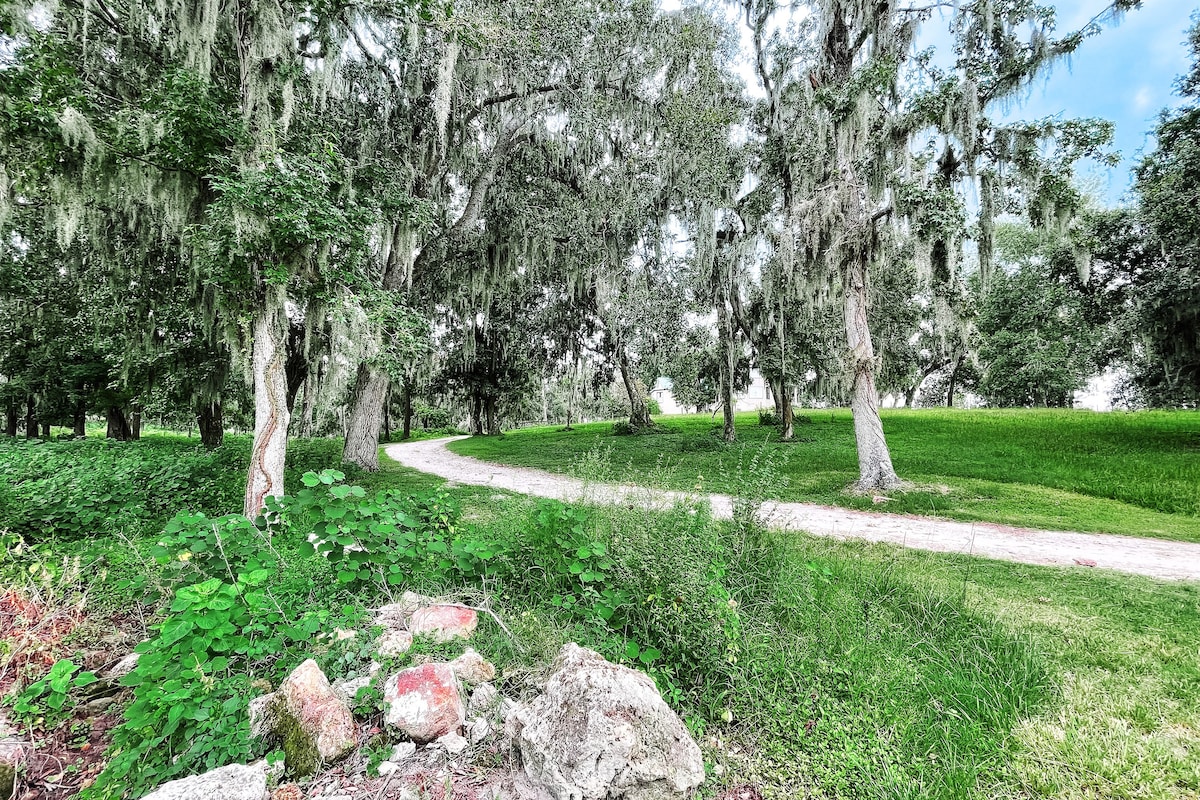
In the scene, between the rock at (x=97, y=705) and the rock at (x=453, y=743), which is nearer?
the rock at (x=453, y=743)

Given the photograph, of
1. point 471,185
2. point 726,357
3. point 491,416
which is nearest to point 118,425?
point 491,416

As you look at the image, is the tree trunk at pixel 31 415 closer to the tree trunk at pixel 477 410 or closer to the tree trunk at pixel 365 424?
the tree trunk at pixel 365 424

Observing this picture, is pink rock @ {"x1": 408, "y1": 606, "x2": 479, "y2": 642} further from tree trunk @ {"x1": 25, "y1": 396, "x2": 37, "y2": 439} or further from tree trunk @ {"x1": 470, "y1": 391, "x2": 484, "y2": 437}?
tree trunk @ {"x1": 470, "y1": 391, "x2": 484, "y2": 437}

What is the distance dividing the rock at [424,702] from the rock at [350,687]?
Result: 127 millimetres

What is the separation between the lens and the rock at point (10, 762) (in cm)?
169

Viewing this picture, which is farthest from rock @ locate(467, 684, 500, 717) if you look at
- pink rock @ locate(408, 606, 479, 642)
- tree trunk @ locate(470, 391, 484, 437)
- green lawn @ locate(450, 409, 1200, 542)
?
tree trunk @ locate(470, 391, 484, 437)

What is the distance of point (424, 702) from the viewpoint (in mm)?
2129

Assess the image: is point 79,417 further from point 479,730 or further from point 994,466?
point 994,466

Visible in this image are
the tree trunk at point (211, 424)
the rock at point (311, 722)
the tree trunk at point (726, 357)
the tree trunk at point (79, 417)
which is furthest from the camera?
the tree trunk at point (79, 417)

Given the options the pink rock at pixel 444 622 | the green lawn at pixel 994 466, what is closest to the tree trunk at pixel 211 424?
the green lawn at pixel 994 466

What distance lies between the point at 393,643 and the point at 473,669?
479mm

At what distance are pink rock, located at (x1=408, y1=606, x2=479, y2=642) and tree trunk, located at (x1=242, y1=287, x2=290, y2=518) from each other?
400cm

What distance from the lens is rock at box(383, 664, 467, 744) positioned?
2082mm

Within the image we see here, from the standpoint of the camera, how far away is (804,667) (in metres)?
2.51
